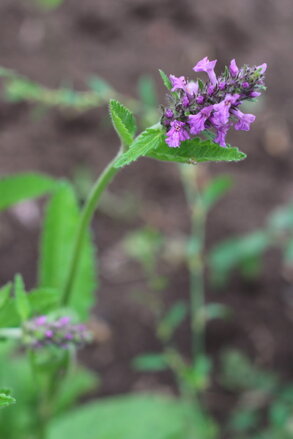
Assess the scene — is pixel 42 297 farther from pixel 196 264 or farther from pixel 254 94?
pixel 196 264

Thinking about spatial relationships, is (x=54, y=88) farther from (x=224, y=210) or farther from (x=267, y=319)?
(x=267, y=319)

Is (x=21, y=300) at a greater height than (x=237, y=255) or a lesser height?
lesser

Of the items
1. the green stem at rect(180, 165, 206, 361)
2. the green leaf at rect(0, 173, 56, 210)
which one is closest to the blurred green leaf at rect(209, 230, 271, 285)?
the green stem at rect(180, 165, 206, 361)

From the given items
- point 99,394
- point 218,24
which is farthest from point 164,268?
point 218,24

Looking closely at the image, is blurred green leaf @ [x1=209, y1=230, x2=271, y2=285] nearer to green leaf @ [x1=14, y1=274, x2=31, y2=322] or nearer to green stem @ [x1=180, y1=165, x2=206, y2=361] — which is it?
green stem @ [x1=180, y1=165, x2=206, y2=361]

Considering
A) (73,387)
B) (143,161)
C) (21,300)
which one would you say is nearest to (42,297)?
(21,300)

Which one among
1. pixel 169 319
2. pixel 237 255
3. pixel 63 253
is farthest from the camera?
pixel 237 255
